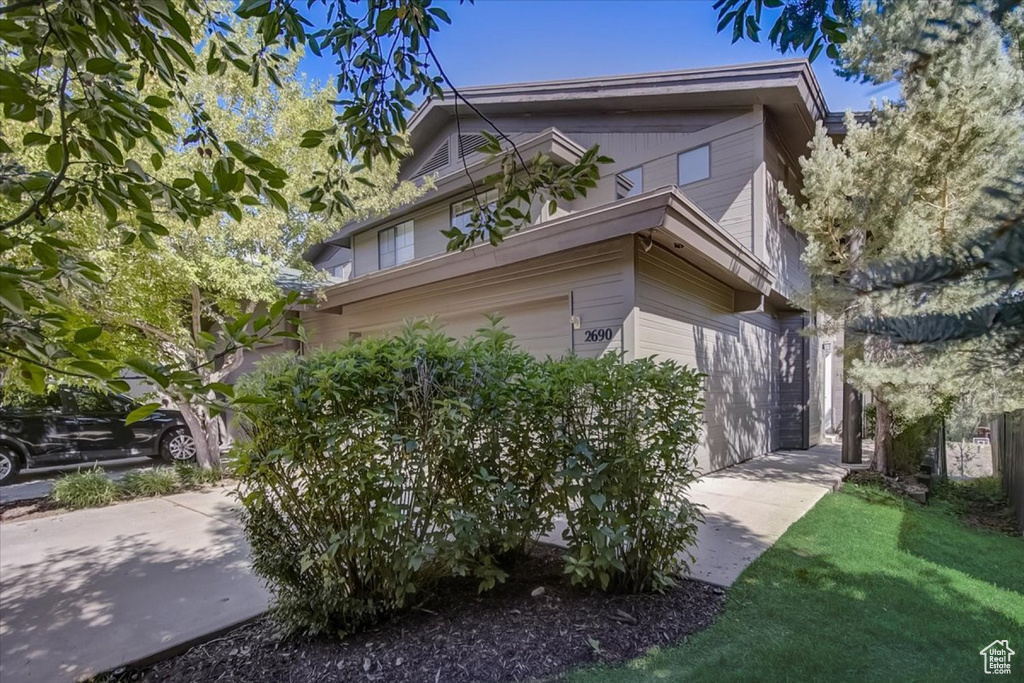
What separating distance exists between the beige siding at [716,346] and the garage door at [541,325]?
1.13 m

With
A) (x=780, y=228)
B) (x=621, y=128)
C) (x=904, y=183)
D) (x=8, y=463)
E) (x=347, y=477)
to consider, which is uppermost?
(x=621, y=128)

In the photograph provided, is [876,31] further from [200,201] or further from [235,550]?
[235,550]

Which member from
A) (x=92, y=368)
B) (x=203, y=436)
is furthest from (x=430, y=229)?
(x=92, y=368)

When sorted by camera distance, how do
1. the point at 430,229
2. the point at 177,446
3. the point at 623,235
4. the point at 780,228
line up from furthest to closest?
the point at 430,229 → the point at 780,228 → the point at 177,446 → the point at 623,235

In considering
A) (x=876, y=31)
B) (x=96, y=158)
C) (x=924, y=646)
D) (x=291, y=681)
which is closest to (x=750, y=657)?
(x=924, y=646)

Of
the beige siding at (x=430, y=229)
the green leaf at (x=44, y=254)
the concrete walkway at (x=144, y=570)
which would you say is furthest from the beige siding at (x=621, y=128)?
the green leaf at (x=44, y=254)

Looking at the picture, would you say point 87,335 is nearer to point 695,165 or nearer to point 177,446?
point 177,446

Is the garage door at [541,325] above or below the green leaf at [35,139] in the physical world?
below

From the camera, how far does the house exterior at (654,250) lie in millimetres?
6008

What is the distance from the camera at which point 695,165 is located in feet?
28.7

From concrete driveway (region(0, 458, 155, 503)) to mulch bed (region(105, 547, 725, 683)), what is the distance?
6266mm

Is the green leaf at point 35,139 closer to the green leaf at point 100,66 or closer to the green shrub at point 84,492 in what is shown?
the green leaf at point 100,66

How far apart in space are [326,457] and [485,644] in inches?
51.2

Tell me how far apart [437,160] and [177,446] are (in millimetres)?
8221
